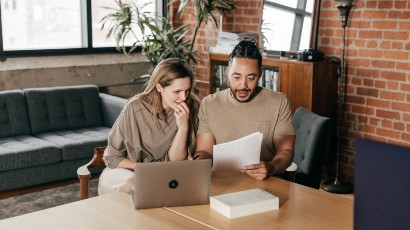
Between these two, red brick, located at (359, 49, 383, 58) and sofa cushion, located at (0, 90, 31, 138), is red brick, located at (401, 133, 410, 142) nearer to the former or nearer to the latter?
red brick, located at (359, 49, 383, 58)

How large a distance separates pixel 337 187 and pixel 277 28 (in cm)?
161

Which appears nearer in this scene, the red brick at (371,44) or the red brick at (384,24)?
the red brick at (384,24)

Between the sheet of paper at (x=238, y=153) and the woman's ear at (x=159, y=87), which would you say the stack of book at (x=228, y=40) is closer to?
Result: the woman's ear at (x=159, y=87)

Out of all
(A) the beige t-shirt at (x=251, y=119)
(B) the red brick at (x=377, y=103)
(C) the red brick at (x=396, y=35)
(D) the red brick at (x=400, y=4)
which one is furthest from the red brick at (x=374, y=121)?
(A) the beige t-shirt at (x=251, y=119)

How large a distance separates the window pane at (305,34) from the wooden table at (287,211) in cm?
270

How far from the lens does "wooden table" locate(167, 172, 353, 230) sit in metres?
1.94

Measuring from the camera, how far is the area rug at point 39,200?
3.95m

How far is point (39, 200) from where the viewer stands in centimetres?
417

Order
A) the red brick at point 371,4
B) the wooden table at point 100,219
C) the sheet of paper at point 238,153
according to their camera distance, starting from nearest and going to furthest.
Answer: the wooden table at point 100,219, the sheet of paper at point 238,153, the red brick at point 371,4

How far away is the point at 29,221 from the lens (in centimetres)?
194

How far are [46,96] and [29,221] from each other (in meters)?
3.24

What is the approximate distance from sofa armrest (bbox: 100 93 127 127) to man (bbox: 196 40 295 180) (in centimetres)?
246

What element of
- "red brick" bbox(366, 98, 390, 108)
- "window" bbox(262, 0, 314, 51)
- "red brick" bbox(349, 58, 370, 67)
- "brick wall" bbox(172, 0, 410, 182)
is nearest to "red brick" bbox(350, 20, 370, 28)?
"brick wall" bbox(172, 0, 410, 182)

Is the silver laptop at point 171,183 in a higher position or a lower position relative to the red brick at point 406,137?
higher
